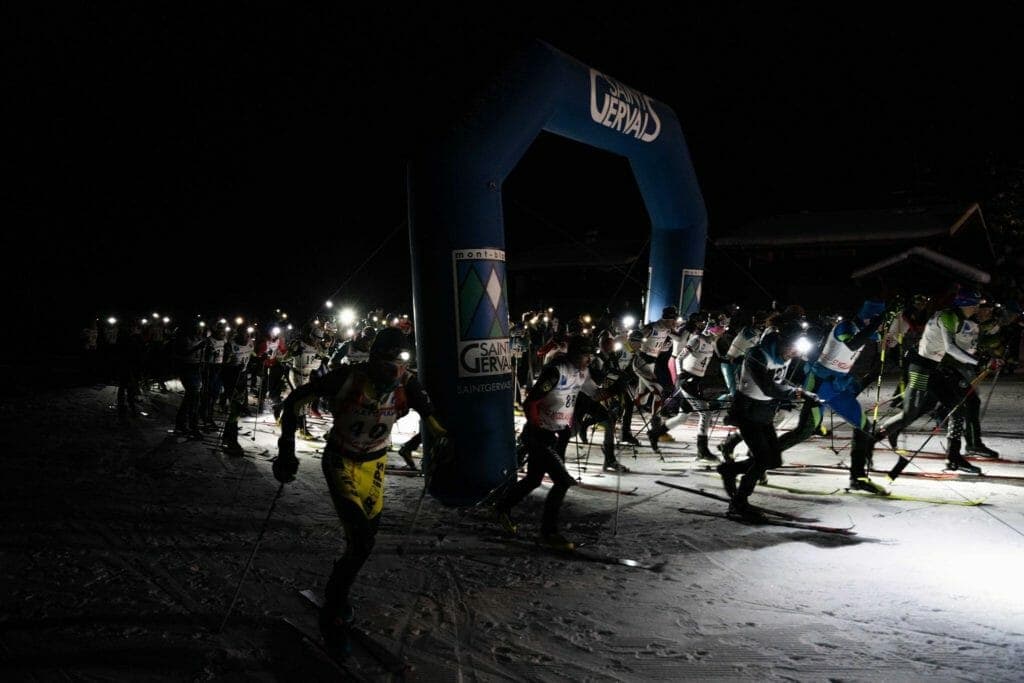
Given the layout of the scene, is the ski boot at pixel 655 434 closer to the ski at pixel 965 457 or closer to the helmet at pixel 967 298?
the ski at pixel 965 457

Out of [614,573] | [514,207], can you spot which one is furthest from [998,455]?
[514,207]

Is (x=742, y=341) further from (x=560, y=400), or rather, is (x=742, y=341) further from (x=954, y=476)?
(x=560, y=400)

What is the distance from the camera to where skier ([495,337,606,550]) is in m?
6.57

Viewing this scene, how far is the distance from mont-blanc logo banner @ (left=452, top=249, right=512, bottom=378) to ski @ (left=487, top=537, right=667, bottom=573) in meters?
2.17

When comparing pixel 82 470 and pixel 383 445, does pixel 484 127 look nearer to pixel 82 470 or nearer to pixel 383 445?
→ pixel 383 445

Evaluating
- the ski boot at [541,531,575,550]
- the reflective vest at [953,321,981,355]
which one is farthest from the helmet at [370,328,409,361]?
the reflective vest at [953,321,981,355]

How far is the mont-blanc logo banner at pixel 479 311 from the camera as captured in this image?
8.05 m

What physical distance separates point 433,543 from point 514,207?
3460 cm

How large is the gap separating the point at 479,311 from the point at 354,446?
364cm

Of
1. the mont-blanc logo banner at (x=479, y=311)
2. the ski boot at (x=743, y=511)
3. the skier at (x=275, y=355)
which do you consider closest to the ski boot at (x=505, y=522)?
the mont-blanc logo banner at (x=479, y=311)

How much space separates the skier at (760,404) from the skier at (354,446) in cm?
431

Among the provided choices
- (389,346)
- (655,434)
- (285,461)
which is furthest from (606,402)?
(285,461)

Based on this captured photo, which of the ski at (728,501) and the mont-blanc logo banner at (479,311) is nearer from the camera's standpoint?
the ski at (728,501)

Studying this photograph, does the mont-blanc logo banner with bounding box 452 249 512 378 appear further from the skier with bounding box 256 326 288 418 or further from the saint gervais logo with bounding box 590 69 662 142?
the skier with bounding box 256 326 288 418
